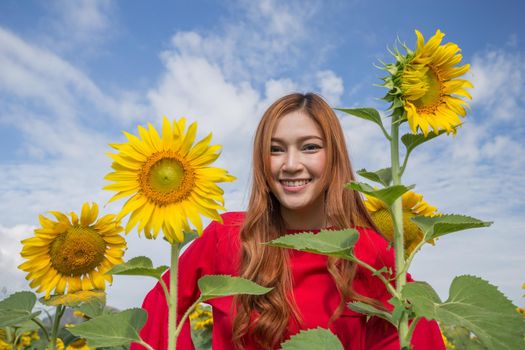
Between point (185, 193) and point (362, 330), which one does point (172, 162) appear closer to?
point (185, 193)

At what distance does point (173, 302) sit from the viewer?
193 centimetres

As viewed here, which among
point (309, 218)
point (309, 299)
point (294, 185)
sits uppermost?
point (294, 185)

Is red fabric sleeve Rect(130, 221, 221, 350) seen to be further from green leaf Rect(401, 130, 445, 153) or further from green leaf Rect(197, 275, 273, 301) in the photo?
green leaf Rect(401, 130, 445, 153)

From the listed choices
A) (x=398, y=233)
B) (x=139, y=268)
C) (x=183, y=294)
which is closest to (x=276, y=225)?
(x=183, y=294)

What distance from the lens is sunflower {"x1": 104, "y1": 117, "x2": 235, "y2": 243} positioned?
2033 millimetres

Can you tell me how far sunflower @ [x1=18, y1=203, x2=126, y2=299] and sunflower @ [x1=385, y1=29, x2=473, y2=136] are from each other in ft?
6.63

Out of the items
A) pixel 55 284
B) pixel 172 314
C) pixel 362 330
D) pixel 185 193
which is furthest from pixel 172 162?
pixel 55 284

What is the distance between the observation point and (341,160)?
317cm

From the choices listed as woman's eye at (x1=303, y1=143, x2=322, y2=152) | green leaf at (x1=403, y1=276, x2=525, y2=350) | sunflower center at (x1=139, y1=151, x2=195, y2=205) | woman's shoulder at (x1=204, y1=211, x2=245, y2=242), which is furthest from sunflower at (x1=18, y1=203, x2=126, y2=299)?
green leaf at (x1=403, y1=276, x2=525, y2=350)

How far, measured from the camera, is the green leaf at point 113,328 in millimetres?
1929

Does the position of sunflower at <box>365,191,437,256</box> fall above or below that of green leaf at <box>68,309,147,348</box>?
above

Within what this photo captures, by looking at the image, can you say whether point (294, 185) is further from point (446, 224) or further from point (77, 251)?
point (77, 251)

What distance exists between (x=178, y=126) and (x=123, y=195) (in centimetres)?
34

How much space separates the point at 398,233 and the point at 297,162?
107 centimetres
